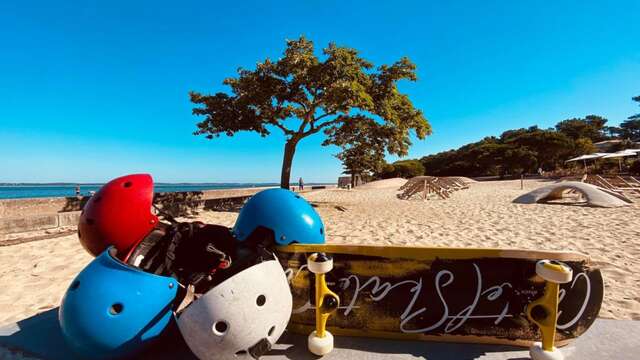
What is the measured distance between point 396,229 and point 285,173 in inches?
329

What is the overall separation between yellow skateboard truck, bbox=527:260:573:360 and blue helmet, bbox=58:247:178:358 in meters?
2.96

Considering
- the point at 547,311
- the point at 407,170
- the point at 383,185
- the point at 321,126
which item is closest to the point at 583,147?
the point at 407,170

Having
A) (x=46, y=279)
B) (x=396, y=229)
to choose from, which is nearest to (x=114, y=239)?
(x=46, y=279)

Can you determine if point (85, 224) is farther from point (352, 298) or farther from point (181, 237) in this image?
point (352, 298)

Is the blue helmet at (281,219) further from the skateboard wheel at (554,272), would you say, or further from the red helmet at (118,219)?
the skateboard wheel at (554,272)

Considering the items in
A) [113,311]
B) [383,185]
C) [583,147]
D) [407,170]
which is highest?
[583,147]

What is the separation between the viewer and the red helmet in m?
2.88

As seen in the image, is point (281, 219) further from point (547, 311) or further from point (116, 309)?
point (547, 311)

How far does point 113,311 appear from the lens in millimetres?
2127

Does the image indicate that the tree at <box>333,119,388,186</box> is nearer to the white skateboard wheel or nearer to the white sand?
the white skateboard wheel

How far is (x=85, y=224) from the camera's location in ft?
9.71

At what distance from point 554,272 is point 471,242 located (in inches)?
184

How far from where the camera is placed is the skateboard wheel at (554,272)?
6.72ft

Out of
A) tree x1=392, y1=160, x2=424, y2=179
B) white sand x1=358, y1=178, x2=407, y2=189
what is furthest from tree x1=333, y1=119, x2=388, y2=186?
tree x1=392, y1=160, x2=424, y2=179
